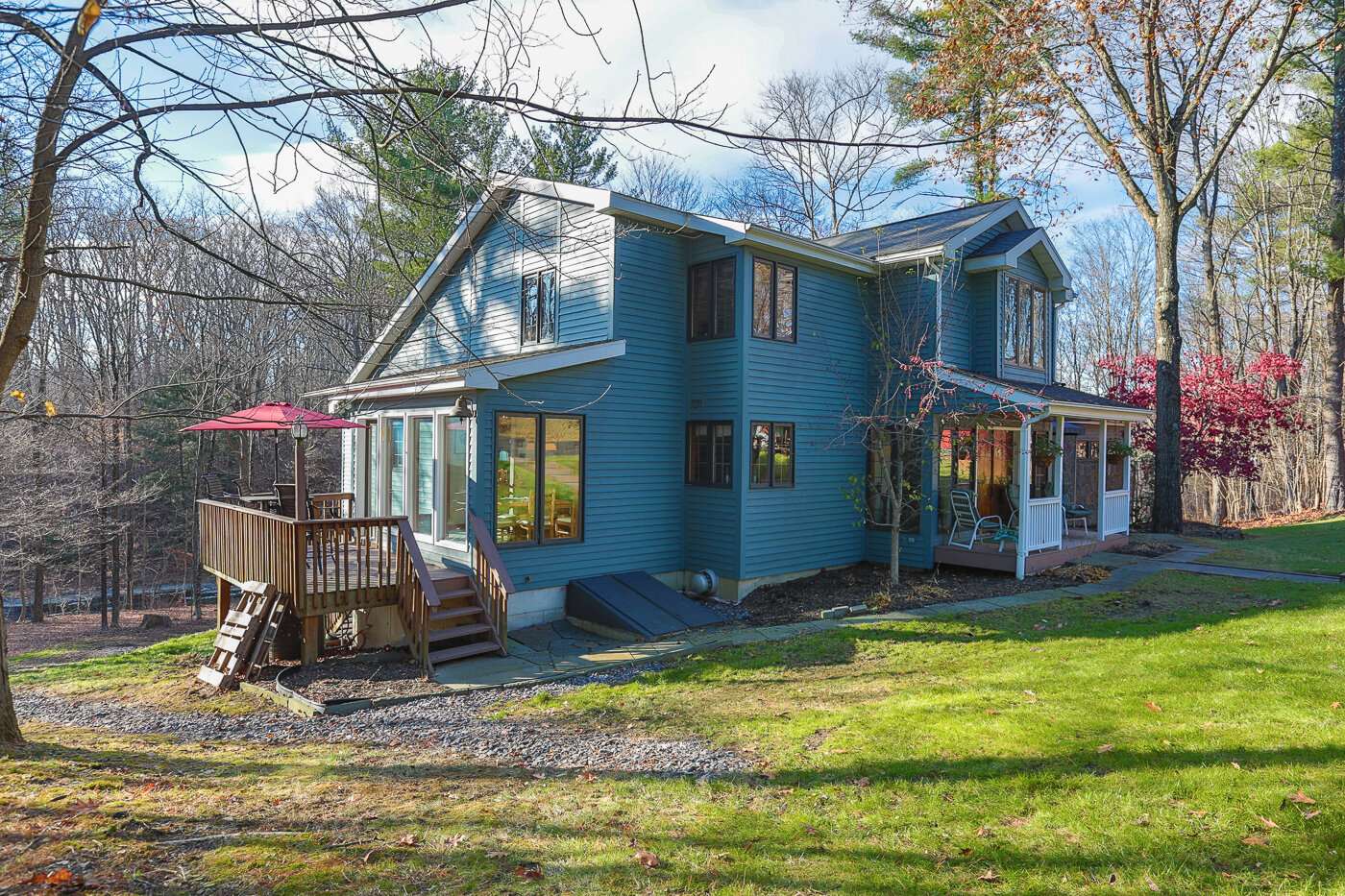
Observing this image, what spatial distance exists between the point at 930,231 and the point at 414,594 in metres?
11.0

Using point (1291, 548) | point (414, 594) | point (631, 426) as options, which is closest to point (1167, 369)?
point (1291, 548)

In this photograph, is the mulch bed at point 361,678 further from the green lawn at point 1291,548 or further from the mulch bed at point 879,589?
the green lawn at point 1291,548

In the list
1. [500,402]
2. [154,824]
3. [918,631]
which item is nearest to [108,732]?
[154,824]

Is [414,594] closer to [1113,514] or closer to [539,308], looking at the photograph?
[539,308]

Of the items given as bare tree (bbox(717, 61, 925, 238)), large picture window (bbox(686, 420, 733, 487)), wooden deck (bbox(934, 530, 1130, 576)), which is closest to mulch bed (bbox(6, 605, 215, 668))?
large picture window (bbox(686, 420, 733, 487))

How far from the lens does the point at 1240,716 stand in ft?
16.4

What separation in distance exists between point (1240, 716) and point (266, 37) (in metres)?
6.90

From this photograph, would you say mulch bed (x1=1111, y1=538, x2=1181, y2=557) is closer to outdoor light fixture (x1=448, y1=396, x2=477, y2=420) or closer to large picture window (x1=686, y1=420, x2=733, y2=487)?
large picture window (x1=686, y1=420, x2=733, y2=487)

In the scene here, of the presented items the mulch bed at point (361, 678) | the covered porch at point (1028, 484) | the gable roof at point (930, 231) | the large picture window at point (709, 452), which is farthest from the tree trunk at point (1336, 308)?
the mulch bed at point (361, 678)

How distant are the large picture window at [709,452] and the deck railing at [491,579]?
11.9ft

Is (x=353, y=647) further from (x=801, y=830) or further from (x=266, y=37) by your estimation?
(x=266, y=37)

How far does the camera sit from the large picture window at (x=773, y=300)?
11258 mm

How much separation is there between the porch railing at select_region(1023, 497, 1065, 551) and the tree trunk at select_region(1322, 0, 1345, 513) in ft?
37.0

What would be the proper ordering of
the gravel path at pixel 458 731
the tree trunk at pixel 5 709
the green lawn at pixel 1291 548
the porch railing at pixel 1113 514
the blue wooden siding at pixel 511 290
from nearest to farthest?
the tree trunk at pixel 5 709 → the gravel path at pixel 458 731 → the blue wooden siding at pixel 511 290 → the green lawn at pixel 1291 548 → the porch railing at pixel 1113 514
